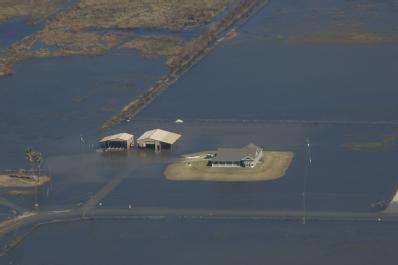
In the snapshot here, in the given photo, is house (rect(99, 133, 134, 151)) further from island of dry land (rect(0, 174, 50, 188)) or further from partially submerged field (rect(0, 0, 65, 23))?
partially submerged field (rect(0, 0, 65, 23))

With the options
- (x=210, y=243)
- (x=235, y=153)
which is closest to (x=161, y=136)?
(x=235, y=153)

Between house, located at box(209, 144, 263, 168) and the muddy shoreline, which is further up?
the muddy shoreline

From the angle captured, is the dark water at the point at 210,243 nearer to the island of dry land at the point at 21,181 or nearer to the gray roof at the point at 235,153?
the island of dry land at the point at 21,181

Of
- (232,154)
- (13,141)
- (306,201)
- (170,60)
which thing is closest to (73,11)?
(170,60)

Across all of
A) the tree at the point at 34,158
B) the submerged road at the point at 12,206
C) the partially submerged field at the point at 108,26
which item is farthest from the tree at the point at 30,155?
the partially submerged field at the point at 108,26

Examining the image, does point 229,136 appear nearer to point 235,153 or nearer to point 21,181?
point 235,153

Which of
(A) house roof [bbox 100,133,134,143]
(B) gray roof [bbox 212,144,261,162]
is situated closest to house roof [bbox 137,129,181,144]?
(A) house roof [bbox 100,133,134,143]
